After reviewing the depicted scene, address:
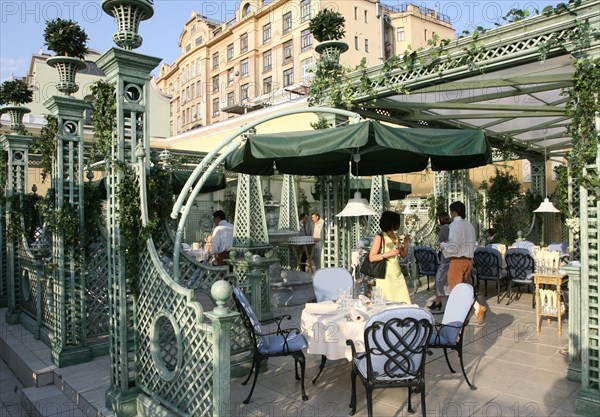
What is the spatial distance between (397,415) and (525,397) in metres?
1.18

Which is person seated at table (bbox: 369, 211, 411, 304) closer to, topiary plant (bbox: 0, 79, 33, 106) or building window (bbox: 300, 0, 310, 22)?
topiary plant (bbox: 0, 79, 33, 106)

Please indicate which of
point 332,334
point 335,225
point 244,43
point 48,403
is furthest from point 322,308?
point 244,43

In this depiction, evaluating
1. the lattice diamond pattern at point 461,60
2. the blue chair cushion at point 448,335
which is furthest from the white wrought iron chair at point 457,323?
the lattice diamond pattern at point 461,60

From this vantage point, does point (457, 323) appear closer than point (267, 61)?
Yes

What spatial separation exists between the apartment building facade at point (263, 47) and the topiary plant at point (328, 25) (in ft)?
65.9

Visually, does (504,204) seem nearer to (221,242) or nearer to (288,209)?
(288,209)

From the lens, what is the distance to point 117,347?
12.4ft

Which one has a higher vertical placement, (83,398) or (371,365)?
(371,365)

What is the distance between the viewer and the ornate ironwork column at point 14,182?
711cm

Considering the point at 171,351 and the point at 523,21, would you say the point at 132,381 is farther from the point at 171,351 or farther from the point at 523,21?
the point at 523,21

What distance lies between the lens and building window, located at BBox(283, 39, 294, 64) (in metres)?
39.5

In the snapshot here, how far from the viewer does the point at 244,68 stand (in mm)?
45469

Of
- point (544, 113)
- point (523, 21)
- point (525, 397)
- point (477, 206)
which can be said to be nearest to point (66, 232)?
point (525, 397)

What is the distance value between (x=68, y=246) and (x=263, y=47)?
134 ft
